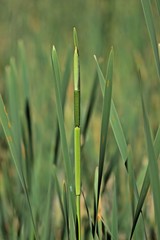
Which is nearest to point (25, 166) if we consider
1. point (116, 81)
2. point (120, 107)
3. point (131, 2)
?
point (120, 107)

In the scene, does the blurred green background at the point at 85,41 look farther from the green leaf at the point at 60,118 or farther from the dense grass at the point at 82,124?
the green leaf at the point at 60,118

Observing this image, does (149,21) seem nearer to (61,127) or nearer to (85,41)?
(61,127)

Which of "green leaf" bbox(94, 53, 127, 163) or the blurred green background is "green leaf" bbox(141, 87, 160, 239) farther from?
the blurred green background

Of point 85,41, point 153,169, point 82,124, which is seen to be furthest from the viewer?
point 85,41

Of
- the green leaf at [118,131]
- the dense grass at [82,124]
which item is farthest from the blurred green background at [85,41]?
the green leaf at [118,131]

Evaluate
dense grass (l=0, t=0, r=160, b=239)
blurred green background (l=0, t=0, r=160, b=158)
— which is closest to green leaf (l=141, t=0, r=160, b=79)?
dense grass (l=0, t=0, r=160, b=239)

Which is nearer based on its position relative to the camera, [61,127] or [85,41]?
[61,127]

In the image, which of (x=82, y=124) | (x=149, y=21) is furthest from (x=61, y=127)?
(x=82, y=124)

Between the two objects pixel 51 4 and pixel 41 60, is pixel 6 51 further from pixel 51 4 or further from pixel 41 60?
pixel 51 4
